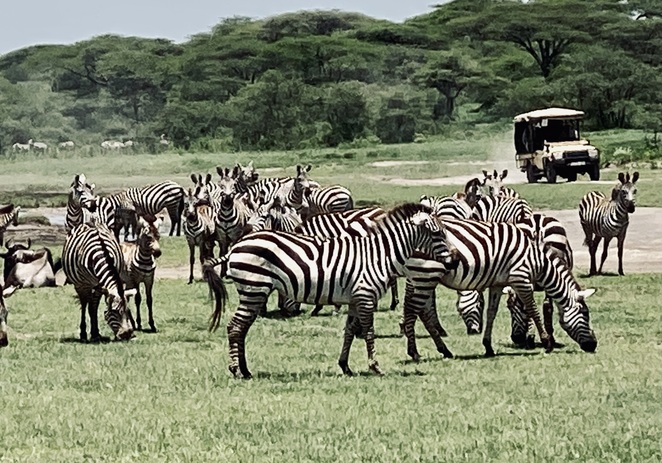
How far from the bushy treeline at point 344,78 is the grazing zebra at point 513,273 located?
140ft

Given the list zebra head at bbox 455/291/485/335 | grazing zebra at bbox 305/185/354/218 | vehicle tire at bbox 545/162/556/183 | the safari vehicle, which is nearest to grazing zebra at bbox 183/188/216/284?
grazing zebra at bbox 305/185/354/218

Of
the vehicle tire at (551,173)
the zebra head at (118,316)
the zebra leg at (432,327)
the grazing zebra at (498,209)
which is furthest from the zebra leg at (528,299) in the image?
the vehicle tire at (551,173)

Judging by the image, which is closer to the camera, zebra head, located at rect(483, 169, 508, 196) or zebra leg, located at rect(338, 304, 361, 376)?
zebra leg, located at rect(338, 304, 361, 376)

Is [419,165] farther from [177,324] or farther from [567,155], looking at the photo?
[177,324]

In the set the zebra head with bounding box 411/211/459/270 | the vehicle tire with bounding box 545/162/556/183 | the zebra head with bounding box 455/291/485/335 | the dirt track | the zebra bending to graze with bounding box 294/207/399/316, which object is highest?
the zebra head with bounding box 411/211/459/270

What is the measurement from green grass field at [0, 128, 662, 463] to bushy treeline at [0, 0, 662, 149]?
137ft

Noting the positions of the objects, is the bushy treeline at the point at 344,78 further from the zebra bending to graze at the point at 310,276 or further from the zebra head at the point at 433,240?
the zebra bending to graze at the point at 310,276

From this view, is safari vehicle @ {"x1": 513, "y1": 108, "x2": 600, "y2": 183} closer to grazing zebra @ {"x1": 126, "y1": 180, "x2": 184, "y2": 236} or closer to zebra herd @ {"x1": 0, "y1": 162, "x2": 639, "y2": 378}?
grazing zebra @ {"x1": 126, "y1": 180, "x2": 184, "y2": 236}

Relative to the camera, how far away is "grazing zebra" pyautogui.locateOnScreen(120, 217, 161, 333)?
1448 centimetres

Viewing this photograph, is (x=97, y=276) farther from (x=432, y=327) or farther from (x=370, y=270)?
(x=370, y=270)

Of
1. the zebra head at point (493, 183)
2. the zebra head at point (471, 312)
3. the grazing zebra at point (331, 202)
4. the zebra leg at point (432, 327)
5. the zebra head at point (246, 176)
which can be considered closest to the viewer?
the zebra leg at point (432, 327)

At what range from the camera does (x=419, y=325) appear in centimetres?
1500

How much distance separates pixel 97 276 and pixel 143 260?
1.16 metres

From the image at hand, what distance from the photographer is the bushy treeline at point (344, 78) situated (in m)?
59.2
